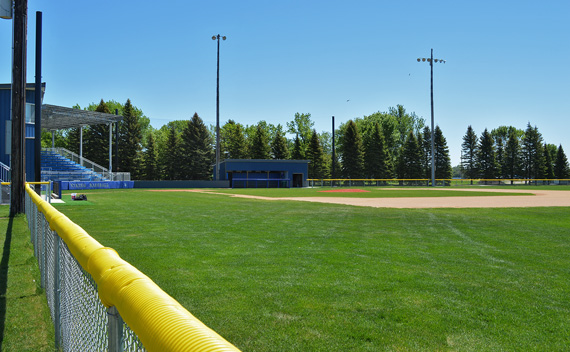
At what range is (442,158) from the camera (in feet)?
310

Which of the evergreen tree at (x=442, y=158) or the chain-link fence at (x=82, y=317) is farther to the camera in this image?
the evergreen tree at (x=442, y=158)

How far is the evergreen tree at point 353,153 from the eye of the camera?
281 feet

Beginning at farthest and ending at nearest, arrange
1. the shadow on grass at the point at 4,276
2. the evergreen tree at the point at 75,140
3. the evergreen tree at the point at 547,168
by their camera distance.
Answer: the evergreen tree at the point at 547,168 → the evergreen tree at the point at 75,140 → the shadow on grass at the point at 4,276

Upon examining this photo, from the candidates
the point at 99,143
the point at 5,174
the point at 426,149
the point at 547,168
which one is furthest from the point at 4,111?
the point at 547,168

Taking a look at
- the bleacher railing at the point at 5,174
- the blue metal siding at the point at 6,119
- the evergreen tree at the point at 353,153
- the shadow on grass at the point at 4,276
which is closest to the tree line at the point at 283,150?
the evergreen tree at the point at 353,153

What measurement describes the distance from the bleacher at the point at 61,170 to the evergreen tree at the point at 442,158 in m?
70.0

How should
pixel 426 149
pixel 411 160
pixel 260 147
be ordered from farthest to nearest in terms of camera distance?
pixel 426 149 < pixel 411 160 < pixel 260 147

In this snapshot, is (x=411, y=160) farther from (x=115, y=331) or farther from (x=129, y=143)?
(x=115, y=331)

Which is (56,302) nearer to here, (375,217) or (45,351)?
(45,351)

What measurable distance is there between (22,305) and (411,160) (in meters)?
89.9

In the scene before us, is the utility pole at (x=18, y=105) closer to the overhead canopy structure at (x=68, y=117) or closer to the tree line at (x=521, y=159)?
the overhead canopy structure at (x=68, y=117)

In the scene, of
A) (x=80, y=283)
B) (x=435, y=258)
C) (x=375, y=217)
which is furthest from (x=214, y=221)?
(x=80, y=283)

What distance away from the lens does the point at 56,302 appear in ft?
13.0

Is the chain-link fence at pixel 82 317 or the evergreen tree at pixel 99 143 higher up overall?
the evergreen tree at pixel 99 143
